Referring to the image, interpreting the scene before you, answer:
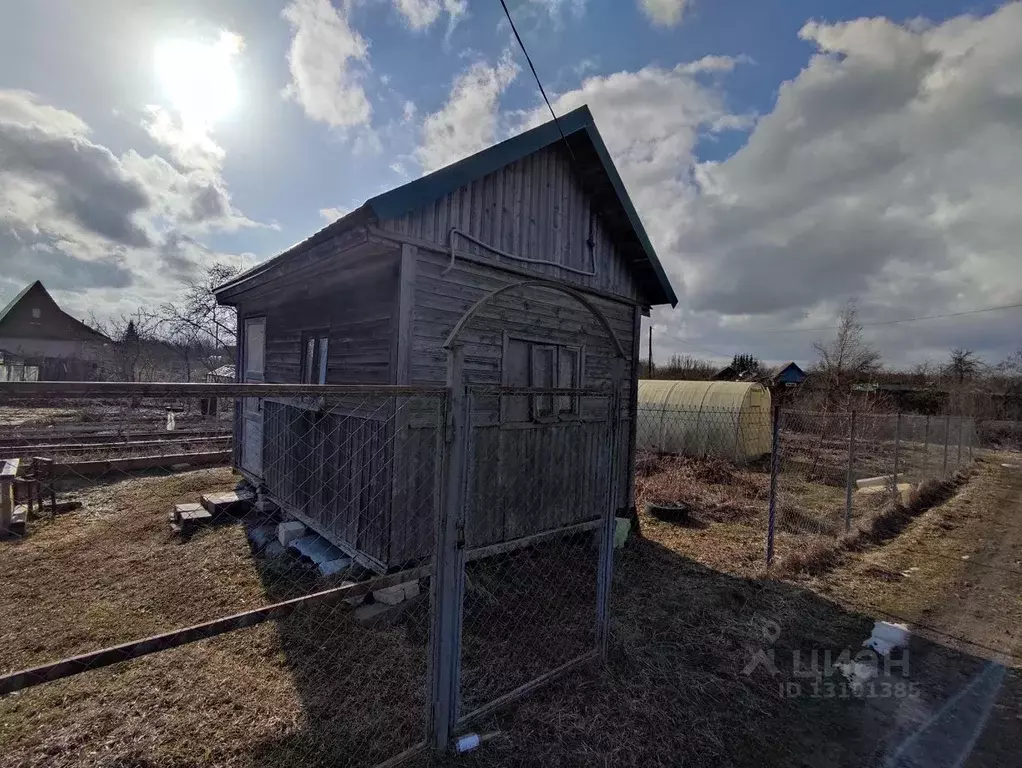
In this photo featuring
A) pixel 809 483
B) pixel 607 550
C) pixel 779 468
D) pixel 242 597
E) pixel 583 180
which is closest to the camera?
pixel 607 550

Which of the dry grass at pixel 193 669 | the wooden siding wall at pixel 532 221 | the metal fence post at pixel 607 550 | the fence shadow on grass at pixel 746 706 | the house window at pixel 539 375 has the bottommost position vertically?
the dry grass at pixel 193 669

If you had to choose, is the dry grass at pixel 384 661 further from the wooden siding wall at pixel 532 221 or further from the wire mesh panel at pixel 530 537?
the wooden siding wall at pixel 532 221

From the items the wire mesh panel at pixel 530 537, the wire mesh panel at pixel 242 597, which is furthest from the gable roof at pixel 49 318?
the wire mesh panel at pixel 530 537

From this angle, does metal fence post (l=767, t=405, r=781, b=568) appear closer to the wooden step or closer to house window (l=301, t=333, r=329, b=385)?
house window (l=301, t=333, r=329, b=385)

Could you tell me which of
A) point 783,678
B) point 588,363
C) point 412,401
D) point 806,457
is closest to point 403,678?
point 412,401

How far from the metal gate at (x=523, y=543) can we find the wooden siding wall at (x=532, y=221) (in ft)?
5.53

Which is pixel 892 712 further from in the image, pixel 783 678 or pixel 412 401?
pixel 412 401

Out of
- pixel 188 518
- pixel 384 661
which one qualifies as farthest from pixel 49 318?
pixel 384 661

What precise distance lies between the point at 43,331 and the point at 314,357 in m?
42.8

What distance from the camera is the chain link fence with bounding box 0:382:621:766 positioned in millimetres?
2428

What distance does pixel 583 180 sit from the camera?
20.5 feet

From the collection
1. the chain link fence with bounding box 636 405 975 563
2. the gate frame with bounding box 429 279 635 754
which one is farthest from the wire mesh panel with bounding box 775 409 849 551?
the gate frame with bounding box 429 279 635 754

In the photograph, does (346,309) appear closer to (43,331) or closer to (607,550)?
(607,550)

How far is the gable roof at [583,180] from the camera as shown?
13.7 ft
